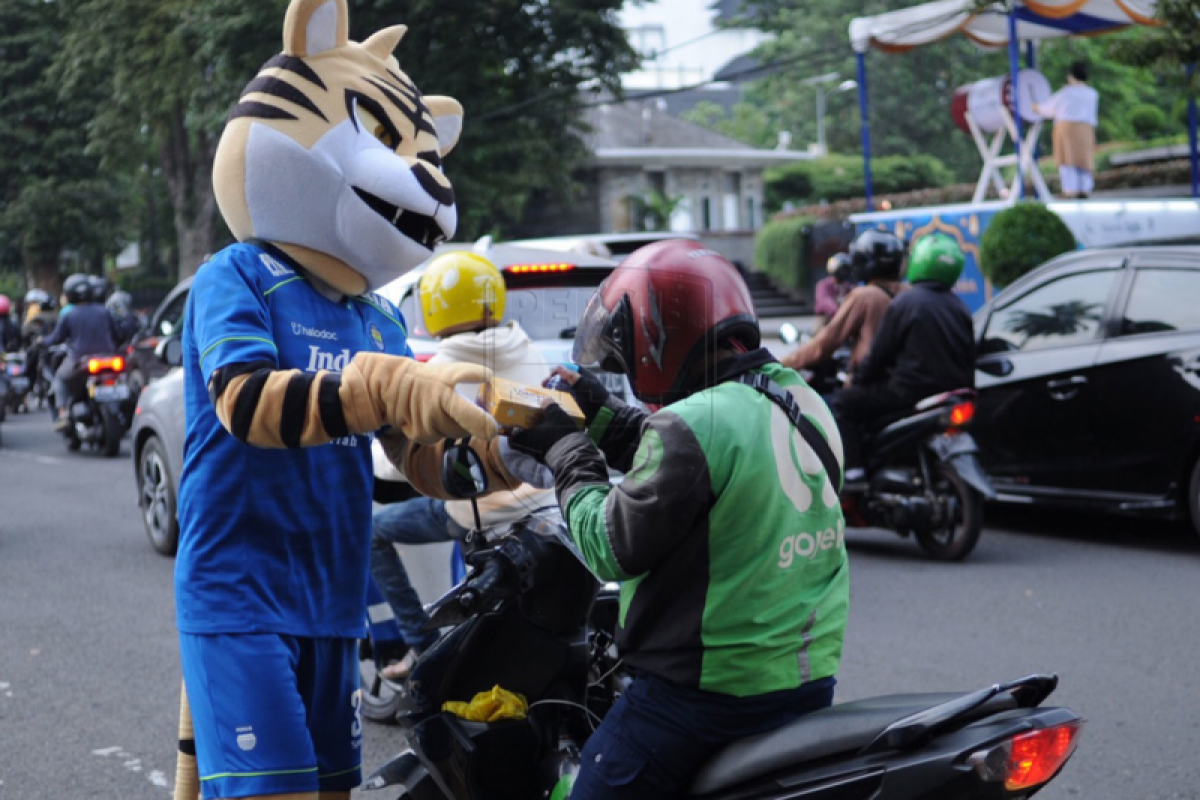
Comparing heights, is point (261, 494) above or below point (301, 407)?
below

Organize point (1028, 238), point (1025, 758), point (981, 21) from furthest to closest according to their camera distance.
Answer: point (981, 21) < point (1028, 238) < point (1025, 758)

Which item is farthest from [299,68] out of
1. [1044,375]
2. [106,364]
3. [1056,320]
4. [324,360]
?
[106,364]

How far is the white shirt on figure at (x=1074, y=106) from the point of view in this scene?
16219 millimetres

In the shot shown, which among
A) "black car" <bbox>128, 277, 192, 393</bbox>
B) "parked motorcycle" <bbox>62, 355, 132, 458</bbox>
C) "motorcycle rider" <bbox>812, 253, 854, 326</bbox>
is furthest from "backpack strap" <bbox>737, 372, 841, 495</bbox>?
"parked motorcycle" <bbox>62, 355, 132, 458</bbox>

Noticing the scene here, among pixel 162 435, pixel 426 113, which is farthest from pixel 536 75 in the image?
pixel 426 113

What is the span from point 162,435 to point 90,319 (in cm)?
679

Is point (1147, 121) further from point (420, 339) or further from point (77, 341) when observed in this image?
point (420, 339)

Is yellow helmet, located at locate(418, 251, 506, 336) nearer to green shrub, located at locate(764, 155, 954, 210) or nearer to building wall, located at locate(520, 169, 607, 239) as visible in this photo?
green shrub, located at locate(764, 155, 954, 210)

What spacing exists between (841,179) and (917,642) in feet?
107

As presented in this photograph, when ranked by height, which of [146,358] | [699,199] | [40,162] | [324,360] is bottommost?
[699,199]

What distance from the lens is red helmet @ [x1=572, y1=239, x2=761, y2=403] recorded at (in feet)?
8.59

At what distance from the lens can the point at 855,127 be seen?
6272 cm

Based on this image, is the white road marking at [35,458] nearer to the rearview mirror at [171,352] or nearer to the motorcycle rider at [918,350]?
the rearview mirror at [171,352]

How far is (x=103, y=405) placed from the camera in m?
Answer: 14.8
